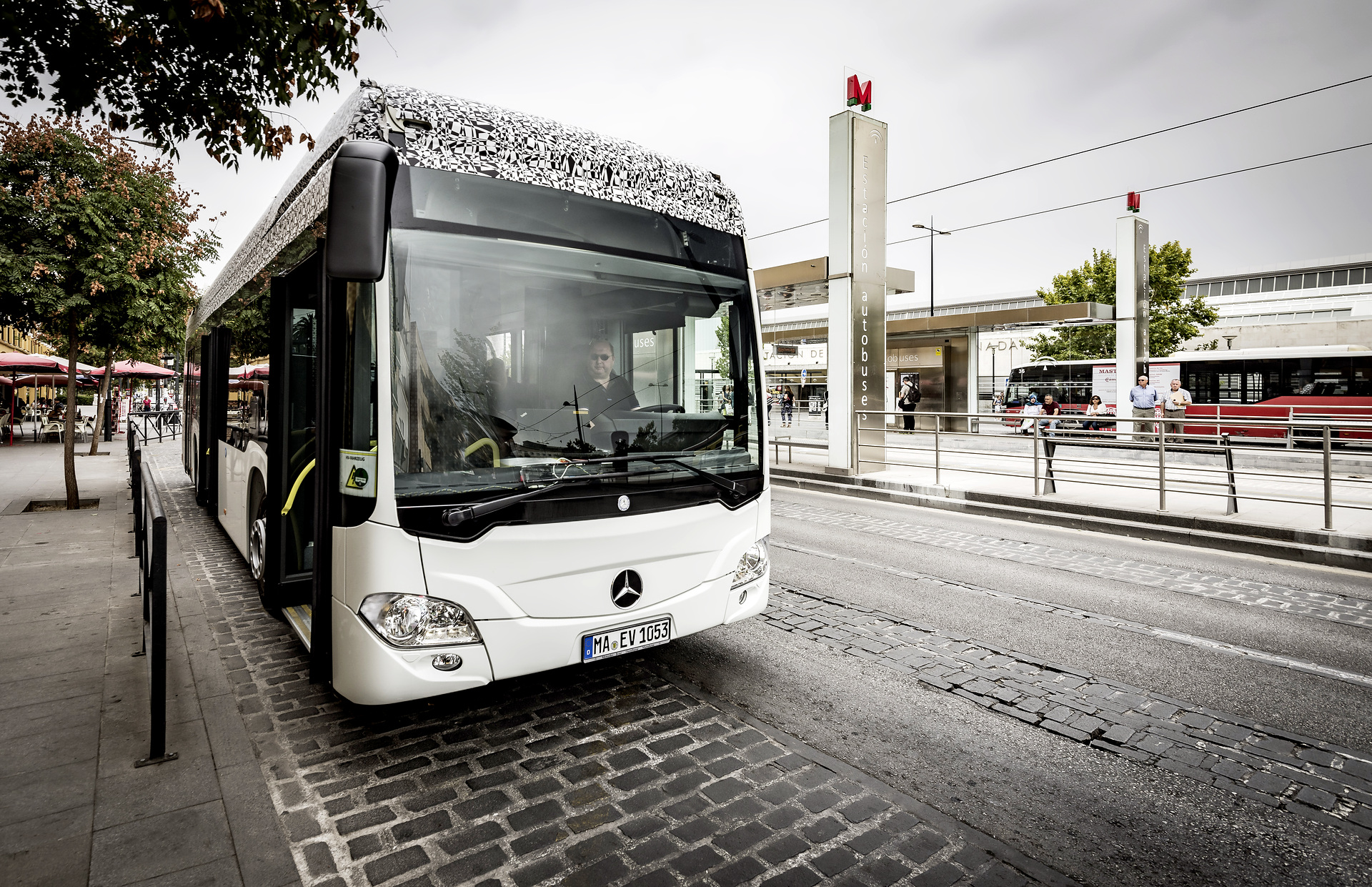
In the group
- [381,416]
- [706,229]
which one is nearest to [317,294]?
[381,416]

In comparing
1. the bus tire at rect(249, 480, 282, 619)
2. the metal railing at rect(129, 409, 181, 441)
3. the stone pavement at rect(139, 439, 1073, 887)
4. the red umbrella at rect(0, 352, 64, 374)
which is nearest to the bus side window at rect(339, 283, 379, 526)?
the stone pavement at rect(139, 439, 1073, 887)

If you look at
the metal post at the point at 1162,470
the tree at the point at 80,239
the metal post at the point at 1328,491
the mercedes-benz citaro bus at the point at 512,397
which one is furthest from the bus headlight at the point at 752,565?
the tree at the point at 80,239

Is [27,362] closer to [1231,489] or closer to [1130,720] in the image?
[1130,720]

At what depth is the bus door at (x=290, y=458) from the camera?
4.67 metres

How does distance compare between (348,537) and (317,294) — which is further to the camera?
(317,294)

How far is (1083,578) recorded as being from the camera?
704cm

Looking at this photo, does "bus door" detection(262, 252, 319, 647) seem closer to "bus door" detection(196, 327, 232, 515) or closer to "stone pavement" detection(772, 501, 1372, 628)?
"bus door" detection(196, 327, 232, 515)

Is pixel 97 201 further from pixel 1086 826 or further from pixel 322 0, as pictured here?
pixel 1086 826

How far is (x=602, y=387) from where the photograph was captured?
375 cm

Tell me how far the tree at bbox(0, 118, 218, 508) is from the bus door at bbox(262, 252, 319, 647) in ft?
22.9


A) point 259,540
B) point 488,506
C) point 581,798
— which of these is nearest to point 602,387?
point 488,506

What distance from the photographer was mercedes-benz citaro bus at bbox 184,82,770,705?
10.5 feet

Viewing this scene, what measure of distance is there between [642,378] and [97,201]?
10080mm

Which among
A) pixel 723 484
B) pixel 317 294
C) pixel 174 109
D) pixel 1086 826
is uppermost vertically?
pixel 174 109
